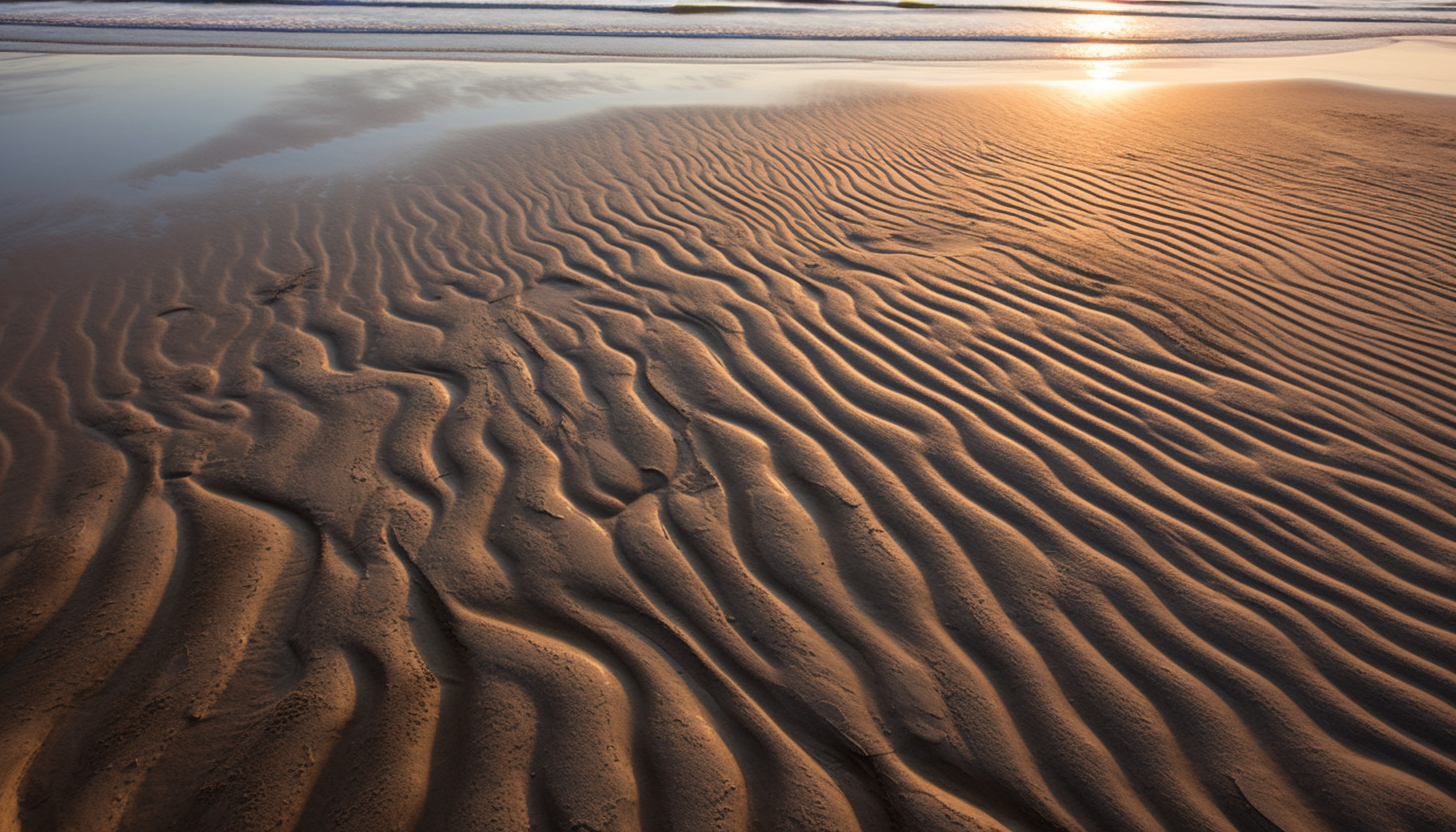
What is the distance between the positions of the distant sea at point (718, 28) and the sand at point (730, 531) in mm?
11438

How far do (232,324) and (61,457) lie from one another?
4.03 feet

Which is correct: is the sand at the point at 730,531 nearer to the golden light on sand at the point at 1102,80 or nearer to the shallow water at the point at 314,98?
the shallow water at the point at 314,98

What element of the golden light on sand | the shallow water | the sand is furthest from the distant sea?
the sand

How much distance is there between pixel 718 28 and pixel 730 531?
57.2 feet

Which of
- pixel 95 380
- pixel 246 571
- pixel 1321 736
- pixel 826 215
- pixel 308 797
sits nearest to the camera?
pixel 308 797

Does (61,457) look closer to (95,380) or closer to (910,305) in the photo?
(95,380)

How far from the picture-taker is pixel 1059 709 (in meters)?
1.96

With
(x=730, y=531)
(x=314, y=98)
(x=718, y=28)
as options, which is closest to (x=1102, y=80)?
(x=718, y=28)

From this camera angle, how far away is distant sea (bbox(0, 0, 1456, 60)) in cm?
1413

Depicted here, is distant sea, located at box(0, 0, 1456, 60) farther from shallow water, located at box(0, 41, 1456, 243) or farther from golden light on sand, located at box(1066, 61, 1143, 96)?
shallow water, located at box(0, 41, 1456, 243)

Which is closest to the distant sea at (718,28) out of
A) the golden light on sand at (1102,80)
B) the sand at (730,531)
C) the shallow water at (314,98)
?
the golden light on sand at (1102,80)

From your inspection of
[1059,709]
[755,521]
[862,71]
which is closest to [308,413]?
[755,521]

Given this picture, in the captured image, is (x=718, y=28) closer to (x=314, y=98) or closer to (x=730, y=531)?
(x=314, y=98)

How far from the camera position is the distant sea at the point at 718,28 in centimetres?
1413
